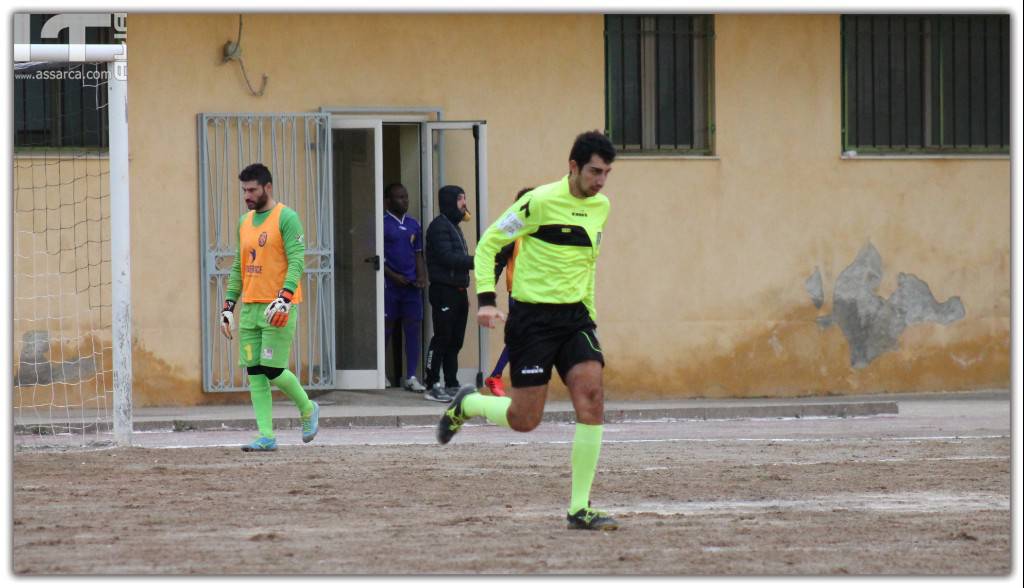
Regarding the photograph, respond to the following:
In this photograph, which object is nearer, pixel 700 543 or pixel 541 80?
pixel 700 543

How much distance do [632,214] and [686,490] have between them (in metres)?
7.36

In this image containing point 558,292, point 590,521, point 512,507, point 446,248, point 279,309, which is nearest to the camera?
point 590,521

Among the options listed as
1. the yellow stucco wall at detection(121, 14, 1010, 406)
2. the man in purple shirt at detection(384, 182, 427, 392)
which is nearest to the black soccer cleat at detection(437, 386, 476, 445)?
the man in purple shirt at detection(384, 182, 427, 392)

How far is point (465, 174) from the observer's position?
55.7 feet

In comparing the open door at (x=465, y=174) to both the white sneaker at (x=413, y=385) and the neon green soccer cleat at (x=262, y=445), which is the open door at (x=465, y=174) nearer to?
the white sneaker at (x=413, y=385)

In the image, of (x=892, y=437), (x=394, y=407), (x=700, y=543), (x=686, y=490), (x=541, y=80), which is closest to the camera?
(x=700, y=543)

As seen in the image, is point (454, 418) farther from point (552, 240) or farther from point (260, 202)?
point (260, 202)

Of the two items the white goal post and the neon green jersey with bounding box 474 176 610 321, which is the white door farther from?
the neon green jersey with bounding box 474 176 610 321

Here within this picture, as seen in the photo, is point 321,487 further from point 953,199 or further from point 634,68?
point 953,199

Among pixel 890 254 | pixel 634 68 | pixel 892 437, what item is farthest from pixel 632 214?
pixel 892 437

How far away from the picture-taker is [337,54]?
16.6 metres

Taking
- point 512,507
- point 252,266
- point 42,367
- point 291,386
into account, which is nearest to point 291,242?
point 252,266

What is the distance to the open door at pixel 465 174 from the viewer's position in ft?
54.6

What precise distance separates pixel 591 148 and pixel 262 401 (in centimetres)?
445
